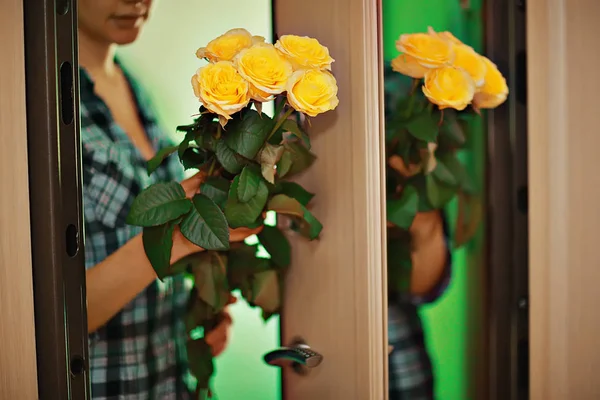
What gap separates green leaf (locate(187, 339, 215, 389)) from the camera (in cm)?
112

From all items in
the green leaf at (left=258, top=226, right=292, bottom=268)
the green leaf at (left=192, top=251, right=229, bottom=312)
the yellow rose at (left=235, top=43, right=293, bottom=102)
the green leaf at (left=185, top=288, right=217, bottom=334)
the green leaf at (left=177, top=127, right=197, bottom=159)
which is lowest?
the green leaf at (left=185, top=288, right=217, bottom=334)

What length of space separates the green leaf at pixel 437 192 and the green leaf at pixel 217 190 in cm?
35

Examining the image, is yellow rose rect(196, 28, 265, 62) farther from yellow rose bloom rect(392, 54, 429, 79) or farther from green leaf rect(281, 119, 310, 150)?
yellow rose bloom rect(392, 54, 429, 79)

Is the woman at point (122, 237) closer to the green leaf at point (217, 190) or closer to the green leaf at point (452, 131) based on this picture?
the green leaf at point (217, 190)

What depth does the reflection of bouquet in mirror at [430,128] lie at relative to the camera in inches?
42.8

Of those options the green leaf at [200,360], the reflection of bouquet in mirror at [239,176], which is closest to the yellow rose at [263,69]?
the reflection of bouquet in mirror at [239,176]

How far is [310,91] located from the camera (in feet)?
3.35

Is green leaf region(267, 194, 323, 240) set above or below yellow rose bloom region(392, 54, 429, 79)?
below

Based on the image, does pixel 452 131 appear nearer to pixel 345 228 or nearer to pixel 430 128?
pixel 430 128

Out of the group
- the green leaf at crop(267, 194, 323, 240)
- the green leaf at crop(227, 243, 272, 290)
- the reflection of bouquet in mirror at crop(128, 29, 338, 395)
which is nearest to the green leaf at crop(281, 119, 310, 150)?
the reflection of bouquet in mirror at crop(128, 29, 338, 395)

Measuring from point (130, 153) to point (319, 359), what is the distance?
491 millimetres

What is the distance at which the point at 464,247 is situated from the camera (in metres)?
1.13

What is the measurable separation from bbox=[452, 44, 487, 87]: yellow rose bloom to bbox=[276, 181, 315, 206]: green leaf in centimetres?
34

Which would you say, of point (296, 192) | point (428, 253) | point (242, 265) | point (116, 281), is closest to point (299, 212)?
point (296, 192)
